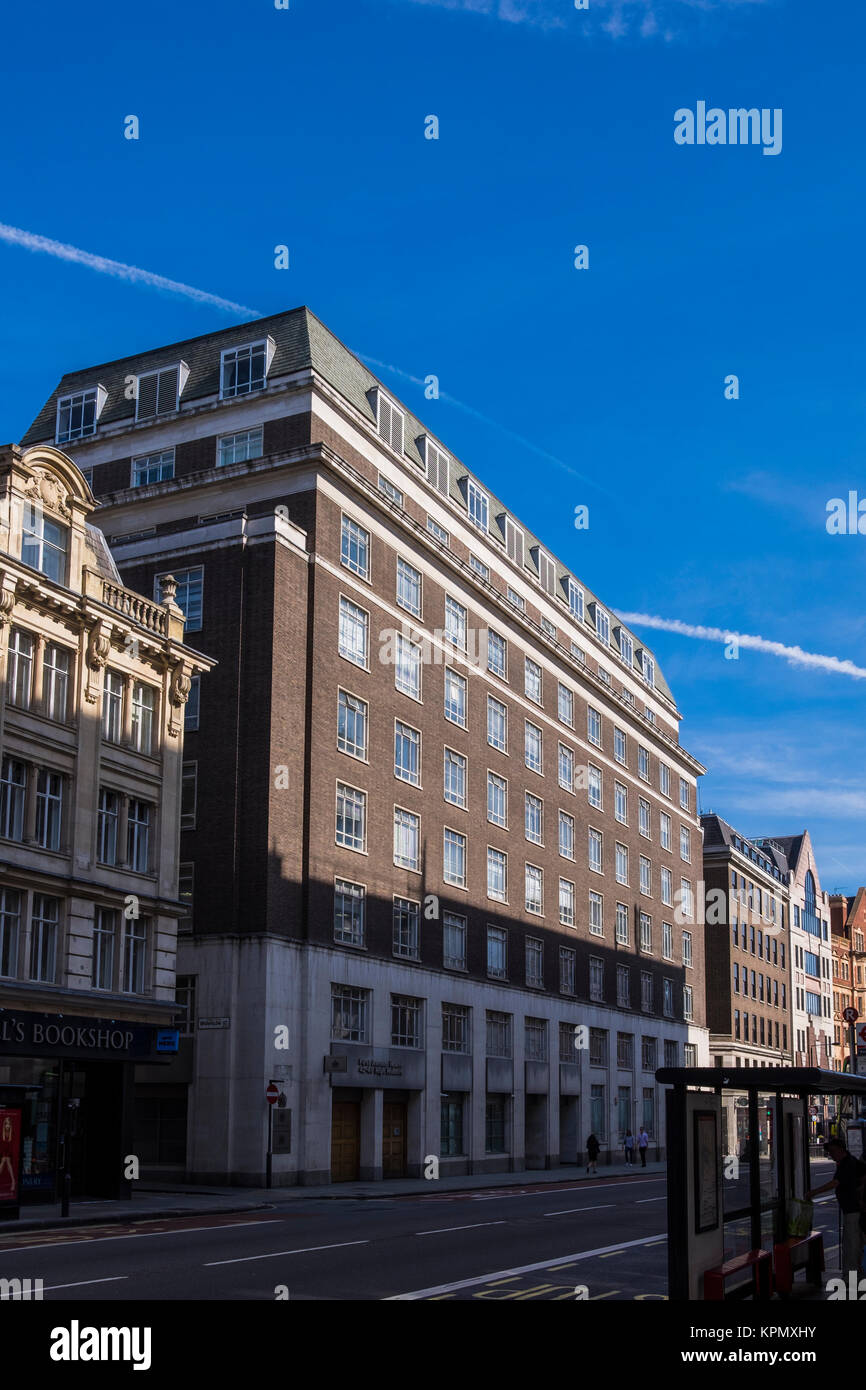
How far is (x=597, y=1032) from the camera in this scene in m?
71.2

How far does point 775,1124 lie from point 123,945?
24052 millimetres

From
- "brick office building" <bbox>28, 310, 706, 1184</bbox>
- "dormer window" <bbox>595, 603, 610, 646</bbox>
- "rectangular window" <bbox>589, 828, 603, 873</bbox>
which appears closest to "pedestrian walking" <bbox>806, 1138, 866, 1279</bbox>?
"brick office building" <bbox>28, 310, 706, 1184</bbox>

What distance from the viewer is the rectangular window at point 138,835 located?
128 feet

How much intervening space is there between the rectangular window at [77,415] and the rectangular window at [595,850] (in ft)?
107

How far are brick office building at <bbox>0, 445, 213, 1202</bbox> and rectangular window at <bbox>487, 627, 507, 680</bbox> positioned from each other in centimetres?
2423

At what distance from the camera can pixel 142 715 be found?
39875 mm

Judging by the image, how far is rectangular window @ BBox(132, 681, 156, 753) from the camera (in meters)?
39.4

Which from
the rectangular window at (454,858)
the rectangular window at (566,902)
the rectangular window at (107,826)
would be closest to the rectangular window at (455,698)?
the rectangular window at (454,858)

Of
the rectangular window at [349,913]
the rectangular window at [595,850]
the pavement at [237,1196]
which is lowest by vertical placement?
the pavement at [237,1196]

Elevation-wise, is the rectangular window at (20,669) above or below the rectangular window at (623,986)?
above

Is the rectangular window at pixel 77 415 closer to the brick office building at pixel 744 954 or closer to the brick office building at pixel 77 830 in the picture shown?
the brick office building at pixel 77 830

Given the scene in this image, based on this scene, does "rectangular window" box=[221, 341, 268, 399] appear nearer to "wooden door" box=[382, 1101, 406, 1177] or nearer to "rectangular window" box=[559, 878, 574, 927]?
"wooden door" box=[382, 1101, 406, 1177]
